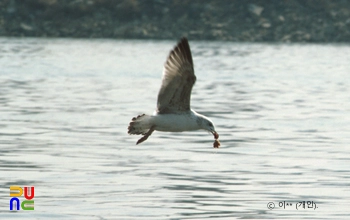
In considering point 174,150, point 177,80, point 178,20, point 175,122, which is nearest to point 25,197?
point 175,122

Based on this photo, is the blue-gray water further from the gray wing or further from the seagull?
the gray wing

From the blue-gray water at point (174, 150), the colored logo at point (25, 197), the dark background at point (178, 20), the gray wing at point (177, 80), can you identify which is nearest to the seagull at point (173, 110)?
the gray wing at point (177, 80)

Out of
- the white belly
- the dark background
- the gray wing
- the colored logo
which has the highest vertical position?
the dark background

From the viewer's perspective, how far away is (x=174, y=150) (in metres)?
17.1

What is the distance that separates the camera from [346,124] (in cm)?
2142

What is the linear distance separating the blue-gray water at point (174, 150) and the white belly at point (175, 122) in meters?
0.86

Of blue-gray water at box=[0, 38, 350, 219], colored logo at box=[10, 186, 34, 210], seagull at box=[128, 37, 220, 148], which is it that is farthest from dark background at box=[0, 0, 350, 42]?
seagull at box=[128, 37, 220, 148]

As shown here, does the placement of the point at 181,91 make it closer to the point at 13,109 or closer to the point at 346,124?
the point at 346,124

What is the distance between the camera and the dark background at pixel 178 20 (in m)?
73.7

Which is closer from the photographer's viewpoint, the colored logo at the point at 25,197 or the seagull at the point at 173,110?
the colored logo at the point at 25,197

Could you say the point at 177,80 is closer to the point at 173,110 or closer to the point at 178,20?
the point at 173,110

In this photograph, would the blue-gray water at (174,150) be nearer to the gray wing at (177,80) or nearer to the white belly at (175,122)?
the white belly at (175,122)

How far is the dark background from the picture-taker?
242 feet

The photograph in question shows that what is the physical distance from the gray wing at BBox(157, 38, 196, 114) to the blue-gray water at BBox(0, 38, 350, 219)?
115cm
